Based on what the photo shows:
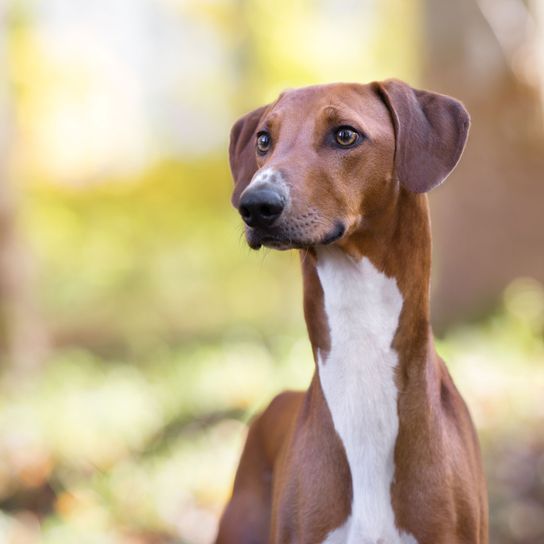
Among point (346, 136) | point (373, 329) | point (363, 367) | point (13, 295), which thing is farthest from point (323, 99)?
point (13, 295)

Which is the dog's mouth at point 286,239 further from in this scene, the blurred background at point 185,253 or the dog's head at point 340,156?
the blurred background at point 185,253

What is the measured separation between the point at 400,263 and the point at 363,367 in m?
0.32

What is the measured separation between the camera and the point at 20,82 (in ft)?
36.2

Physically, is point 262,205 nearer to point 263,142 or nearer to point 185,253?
point 263,142

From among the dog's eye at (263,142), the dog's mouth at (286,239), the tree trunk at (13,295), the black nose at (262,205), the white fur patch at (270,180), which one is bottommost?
the tree trunk at (13,295)

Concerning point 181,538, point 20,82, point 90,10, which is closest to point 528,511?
point 181,538

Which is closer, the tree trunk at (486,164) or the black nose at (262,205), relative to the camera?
the black nose at (262,205)

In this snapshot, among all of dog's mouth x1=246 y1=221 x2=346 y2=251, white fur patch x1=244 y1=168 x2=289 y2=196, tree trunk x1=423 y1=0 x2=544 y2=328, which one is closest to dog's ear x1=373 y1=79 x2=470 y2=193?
dog's mouth x1=246 y1=221 x2=346 y2=251

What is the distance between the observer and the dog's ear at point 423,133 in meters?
3.09

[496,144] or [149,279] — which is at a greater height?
[496,144]

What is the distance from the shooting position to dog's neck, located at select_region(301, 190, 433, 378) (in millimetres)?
3119

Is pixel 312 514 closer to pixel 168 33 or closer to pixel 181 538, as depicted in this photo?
pixel 181 538

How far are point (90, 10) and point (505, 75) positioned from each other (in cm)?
576

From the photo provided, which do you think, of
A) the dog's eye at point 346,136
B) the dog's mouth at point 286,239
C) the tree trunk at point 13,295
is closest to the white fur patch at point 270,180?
the dog's mouth at point 286,239
